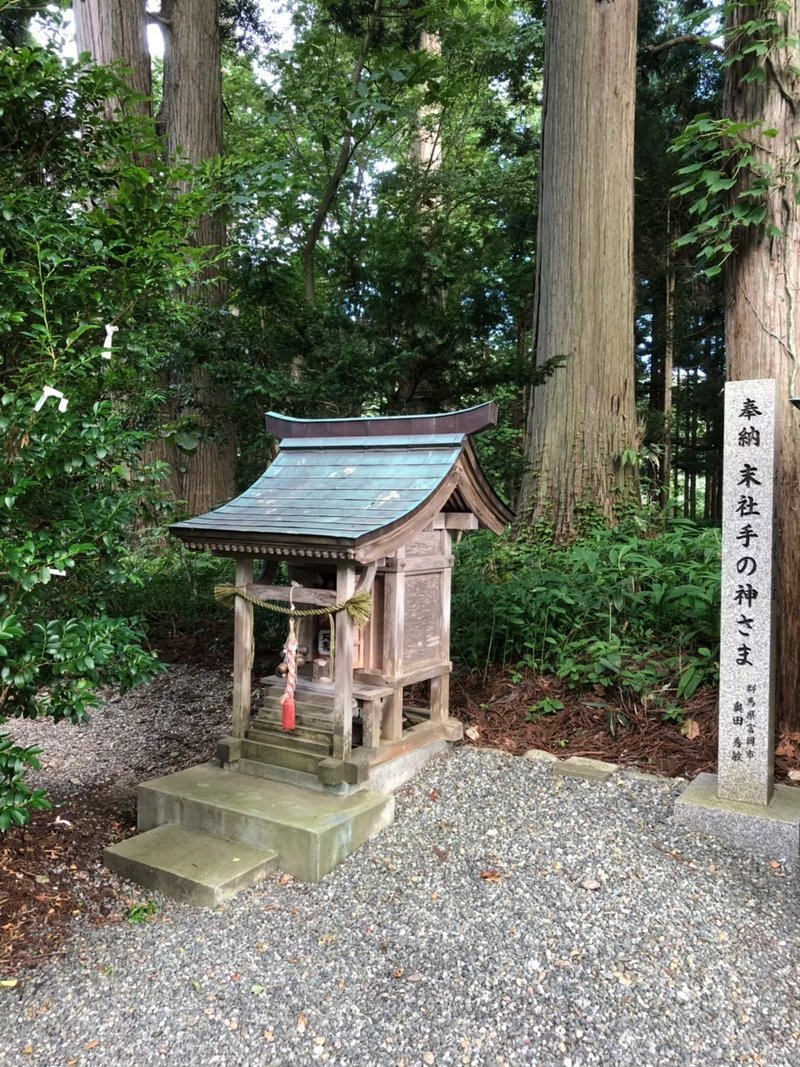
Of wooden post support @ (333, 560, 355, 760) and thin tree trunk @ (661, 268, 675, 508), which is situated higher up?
thin tree trunk @ (661, 268, 675, 508)

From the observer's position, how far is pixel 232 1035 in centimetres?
229

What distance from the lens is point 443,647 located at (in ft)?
14.5

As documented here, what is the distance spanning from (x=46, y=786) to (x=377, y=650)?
2.30 metres

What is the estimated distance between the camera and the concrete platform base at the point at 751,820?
334cm

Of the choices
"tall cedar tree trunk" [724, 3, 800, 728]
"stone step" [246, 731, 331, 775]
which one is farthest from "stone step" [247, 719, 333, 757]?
"tall cedar tree trunk" [724, 3, 800, 728]

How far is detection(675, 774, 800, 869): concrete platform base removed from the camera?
3.34 m

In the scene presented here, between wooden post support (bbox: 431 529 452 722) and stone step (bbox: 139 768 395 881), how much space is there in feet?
2.74

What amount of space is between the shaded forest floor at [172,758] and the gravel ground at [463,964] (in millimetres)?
172

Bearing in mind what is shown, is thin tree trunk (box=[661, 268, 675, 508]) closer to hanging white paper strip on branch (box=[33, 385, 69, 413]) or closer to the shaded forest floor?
the shaded forest floor

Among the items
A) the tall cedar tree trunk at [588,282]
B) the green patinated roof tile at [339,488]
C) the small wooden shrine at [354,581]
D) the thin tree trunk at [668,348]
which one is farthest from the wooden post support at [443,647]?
the thin tree trunk at [668,348]

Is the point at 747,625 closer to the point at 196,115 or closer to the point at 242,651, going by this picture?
the point at 242,651

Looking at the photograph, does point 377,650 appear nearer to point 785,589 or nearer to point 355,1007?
point 355,1007

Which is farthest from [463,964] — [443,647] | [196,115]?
[196,115]

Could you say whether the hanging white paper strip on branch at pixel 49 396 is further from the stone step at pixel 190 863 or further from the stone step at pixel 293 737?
the stone step at pixel 293 737
